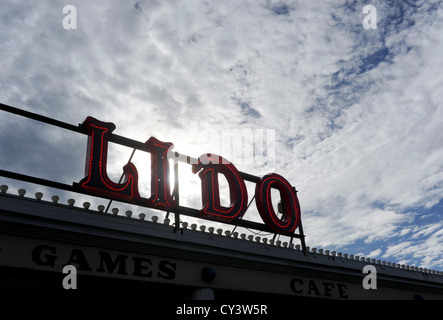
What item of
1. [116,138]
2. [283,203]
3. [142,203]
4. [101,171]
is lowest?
[142,203]

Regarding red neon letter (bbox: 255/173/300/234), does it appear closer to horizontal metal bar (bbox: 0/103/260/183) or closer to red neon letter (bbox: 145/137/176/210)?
horizontal metal bar (bbox: 0/103/260/183)

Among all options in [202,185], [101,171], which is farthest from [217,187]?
[101,171]

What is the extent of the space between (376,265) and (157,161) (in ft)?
31.7

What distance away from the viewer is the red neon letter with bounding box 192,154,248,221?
1322 centimetres

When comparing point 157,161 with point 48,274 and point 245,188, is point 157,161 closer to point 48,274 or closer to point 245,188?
point 245,188

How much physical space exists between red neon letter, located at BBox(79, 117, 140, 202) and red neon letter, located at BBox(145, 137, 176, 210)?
2.00ft

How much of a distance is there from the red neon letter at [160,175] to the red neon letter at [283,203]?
143 inches

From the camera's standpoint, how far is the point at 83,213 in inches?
382

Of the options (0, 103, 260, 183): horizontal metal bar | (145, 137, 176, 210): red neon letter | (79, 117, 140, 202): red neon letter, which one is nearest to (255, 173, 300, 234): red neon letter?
(0, 103, 260, 183): horizontal metal bar

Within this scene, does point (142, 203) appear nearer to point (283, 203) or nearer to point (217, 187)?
point (217, 187)

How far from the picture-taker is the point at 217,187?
544 inches

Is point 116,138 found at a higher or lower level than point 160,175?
higher

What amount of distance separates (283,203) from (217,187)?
125 inches
